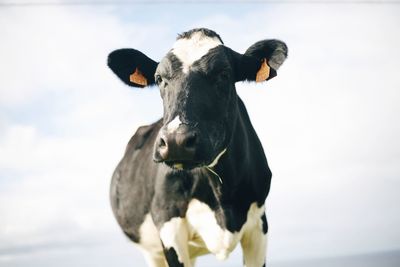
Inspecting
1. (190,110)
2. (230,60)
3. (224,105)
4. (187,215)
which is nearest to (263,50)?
(230,60)

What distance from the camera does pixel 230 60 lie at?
150 inches

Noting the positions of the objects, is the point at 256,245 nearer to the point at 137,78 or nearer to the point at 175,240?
the point at 175,240

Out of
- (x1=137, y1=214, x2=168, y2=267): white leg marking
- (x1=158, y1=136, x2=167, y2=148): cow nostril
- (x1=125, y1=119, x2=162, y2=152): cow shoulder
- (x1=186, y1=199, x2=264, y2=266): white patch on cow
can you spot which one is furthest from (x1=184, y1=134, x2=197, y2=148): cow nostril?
(x1=125, y1=119, x2=162, y2=152): cow shoulder

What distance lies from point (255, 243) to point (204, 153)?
1.27 metres

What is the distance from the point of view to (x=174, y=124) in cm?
310

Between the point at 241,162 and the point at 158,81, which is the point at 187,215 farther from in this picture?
the point at 158,81

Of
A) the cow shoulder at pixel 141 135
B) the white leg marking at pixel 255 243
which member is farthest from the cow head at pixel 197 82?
the cow shoulder at pixel 141 135

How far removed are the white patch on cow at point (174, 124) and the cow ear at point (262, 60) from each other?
0.89 metres

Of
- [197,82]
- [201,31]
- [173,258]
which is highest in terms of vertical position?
[201,31]

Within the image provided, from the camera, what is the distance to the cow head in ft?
10.2

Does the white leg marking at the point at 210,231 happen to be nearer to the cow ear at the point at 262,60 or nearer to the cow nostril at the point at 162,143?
the cow nostril at the point at 162,143

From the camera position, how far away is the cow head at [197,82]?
3.10m

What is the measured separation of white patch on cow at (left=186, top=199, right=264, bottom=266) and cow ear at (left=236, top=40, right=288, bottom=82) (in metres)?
0.91

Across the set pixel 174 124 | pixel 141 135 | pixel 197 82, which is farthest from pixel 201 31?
pixel 141 135
